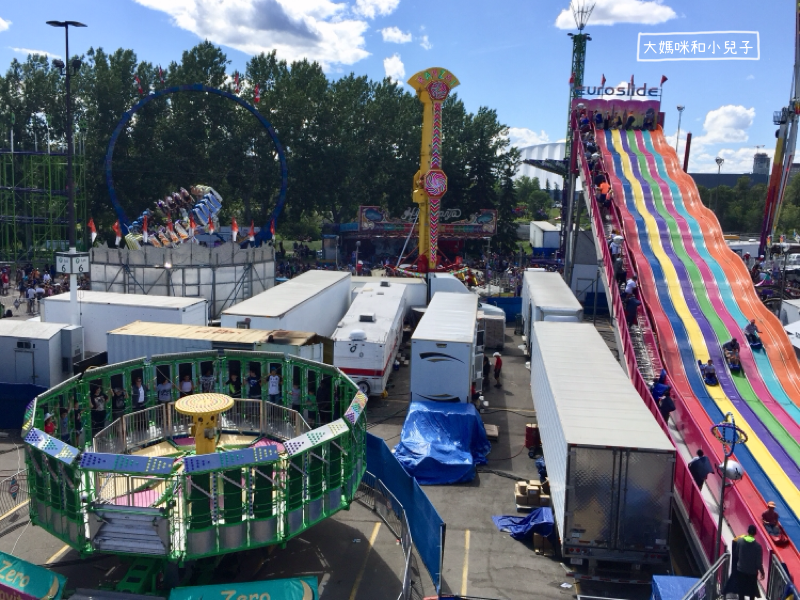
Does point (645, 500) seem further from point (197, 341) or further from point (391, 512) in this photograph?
point (197, 341)

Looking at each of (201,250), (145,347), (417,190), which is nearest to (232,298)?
(201,250)

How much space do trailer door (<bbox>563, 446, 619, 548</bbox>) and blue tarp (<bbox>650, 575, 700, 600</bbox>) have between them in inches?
67.2

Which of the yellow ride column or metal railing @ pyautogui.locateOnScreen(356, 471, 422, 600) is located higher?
the yellow ride column

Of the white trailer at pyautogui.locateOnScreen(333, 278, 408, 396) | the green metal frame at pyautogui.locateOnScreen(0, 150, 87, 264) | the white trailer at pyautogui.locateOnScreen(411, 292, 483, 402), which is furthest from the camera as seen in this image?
the green metal frame at pyautogui.locateOnScreen(0, 150, 87, 264)

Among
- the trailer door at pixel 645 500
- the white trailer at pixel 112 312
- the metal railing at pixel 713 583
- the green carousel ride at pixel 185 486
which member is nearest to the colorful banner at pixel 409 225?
the white trailer at pixel 112 312

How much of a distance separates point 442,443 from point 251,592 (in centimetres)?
787

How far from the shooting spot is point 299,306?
75.6ft

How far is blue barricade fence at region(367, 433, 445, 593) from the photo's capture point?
11812 millimetres

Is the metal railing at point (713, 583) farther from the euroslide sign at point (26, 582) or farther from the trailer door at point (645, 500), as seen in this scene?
the euroslide sign at point (26, 582)

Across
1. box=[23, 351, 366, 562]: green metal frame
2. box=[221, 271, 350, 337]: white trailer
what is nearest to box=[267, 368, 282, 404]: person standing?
box=[221, 271, 350, 337]: white trailer

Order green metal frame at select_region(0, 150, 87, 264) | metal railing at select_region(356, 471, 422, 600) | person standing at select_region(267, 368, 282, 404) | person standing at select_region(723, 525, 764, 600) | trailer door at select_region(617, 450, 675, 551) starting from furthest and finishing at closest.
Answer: green metal frame at select_region(0, 150, 87, 264) → person standing at select_region(267, 368, 282, 404) → metal railing at select_region(356, 471, 422, 600) → trailer door at select_region(617, 450, 675, 551) → person standing at select_region(723, 525, 764, 600)

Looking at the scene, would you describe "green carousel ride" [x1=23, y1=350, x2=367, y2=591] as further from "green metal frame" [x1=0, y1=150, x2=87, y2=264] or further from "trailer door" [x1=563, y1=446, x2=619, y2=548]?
"green metal frame" [x1=0, y1=150, x2=87, y2=264]

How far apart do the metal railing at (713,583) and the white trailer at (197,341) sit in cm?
1193

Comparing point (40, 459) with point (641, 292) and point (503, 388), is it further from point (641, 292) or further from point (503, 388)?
point (641, 292)
